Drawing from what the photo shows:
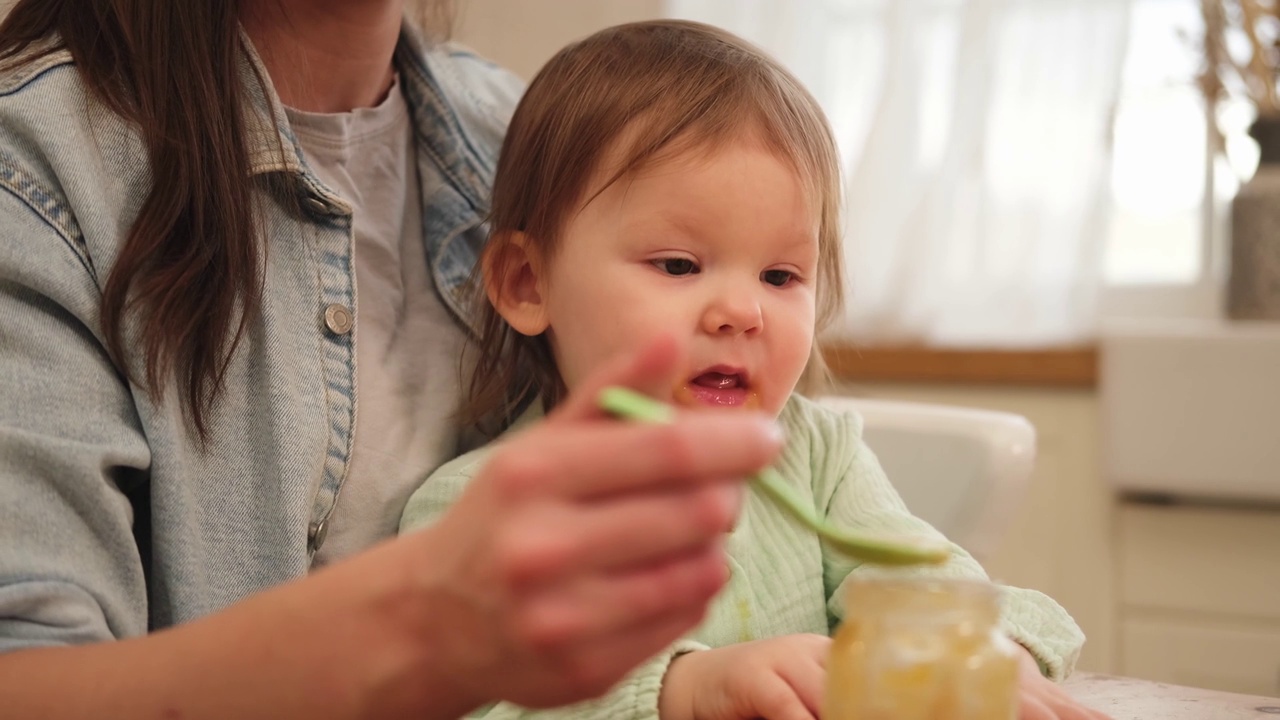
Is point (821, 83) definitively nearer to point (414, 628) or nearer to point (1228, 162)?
point (1228, 162)

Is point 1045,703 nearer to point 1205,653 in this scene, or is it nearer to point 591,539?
point 591,539

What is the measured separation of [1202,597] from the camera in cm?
200

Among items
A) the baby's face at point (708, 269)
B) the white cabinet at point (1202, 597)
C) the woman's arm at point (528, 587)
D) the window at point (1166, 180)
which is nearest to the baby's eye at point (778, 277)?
the baby's face at point (708, 269)

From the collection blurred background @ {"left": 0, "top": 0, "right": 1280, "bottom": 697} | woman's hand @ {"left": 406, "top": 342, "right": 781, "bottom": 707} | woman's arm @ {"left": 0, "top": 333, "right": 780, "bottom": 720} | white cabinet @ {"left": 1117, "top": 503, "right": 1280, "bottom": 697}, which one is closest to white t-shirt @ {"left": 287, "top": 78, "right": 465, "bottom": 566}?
woman's arm @ {"left": 0, "top": 333, "right": 780, "bottom": 720}

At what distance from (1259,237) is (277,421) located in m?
1.75

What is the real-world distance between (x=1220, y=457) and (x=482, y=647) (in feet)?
5.63

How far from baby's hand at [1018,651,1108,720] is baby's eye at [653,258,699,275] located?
368 millimetres

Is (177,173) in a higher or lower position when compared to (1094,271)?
higher

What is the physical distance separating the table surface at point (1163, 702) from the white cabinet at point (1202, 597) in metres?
1.27

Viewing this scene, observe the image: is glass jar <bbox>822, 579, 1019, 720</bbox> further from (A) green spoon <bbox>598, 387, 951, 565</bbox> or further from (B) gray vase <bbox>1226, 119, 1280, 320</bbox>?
(B) gray vase <bbox>1226, 119, 1280, 320</bbox>

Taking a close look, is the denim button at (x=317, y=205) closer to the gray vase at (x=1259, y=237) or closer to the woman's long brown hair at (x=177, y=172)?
the woman's long brown hair at (x=177, y=172)

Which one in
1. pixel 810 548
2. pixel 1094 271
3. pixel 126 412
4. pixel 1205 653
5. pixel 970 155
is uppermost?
pixel 126 412

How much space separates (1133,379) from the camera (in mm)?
1944

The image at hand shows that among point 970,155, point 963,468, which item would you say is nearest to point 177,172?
point 963,468
